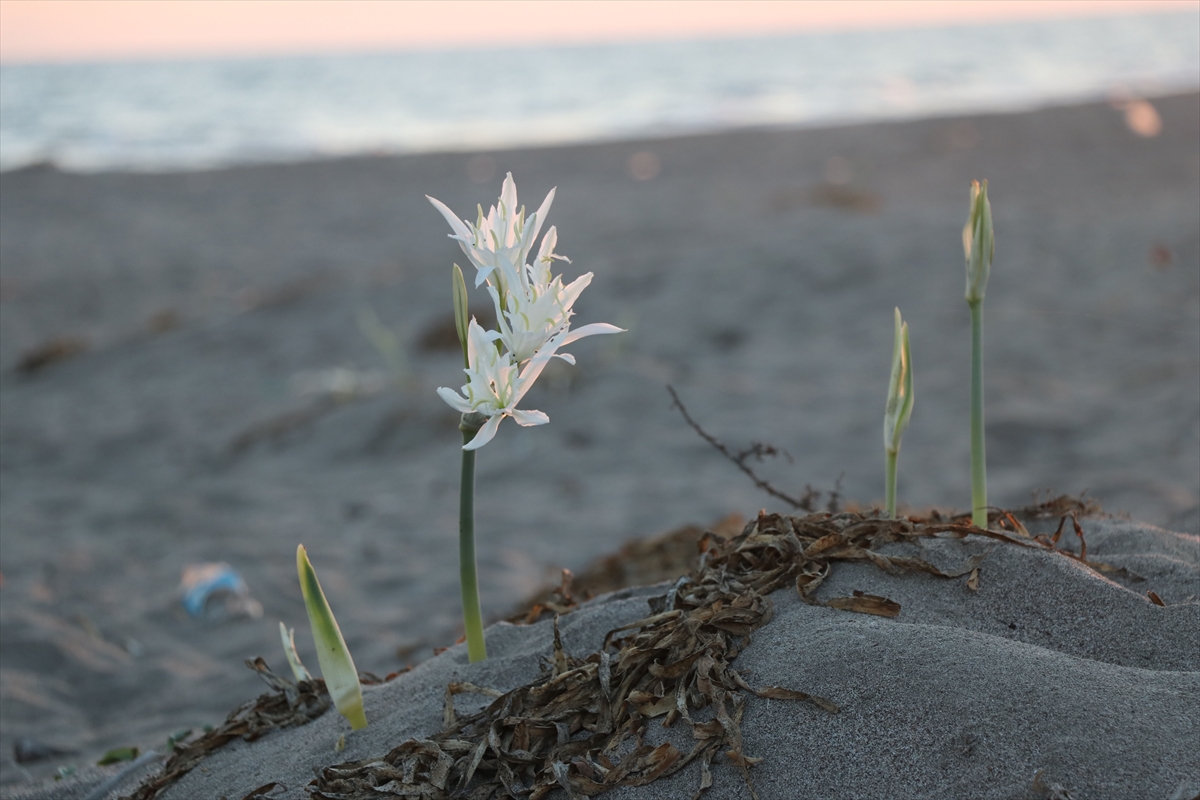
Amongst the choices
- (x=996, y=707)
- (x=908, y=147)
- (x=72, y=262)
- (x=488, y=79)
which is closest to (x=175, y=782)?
(x=996, y=707)

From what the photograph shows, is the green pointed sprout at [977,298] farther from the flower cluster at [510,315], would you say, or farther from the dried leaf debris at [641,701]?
the flower cluster at [510,315]

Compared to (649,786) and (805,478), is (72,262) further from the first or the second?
(649,786)

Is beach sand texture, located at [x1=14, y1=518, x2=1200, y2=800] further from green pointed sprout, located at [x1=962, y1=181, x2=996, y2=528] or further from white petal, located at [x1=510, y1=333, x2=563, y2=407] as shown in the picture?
white petal, located at [x1=510, y1=333, x2=563, y2=407]

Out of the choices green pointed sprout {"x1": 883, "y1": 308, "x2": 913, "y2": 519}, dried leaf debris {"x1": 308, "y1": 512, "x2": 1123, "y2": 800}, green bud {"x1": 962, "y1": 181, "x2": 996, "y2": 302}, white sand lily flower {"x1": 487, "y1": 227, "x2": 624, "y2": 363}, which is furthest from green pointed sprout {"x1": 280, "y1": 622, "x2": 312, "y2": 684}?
green bud {"x1": 962, "y1": 181, "x2": 996, "y2": 302}

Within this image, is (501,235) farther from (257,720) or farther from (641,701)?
(257,720)

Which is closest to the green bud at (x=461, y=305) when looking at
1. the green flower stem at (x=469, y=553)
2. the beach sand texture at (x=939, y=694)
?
the green flower stem at (x=469, y=553)

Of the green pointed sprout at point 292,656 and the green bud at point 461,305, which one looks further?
the green pointed sprout at point 292,656
